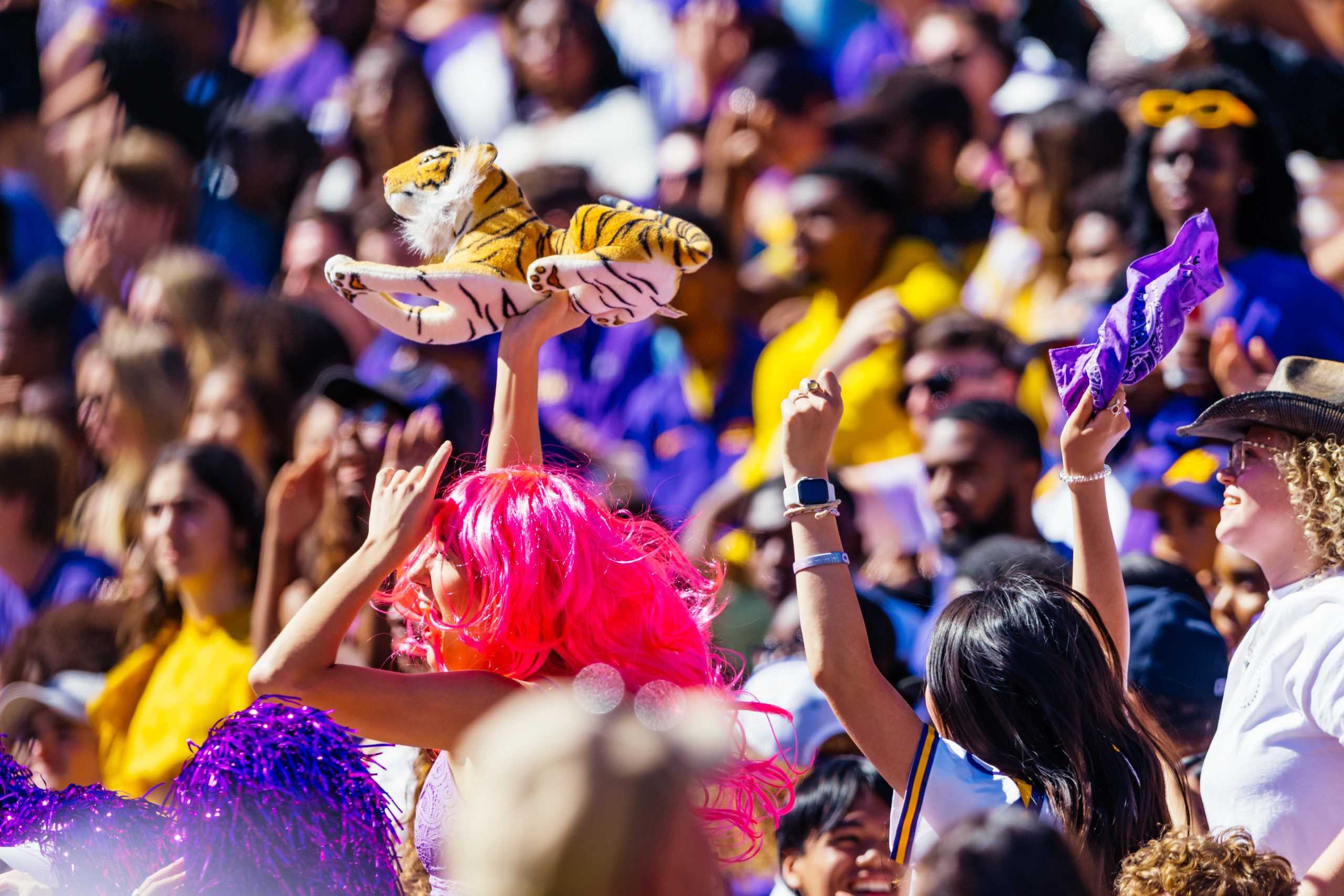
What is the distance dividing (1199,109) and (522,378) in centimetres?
217

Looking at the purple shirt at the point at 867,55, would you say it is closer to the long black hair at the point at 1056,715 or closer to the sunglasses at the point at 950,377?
the sunglasses at the point at 950,377

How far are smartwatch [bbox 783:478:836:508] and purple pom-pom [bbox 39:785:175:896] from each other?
884 mm

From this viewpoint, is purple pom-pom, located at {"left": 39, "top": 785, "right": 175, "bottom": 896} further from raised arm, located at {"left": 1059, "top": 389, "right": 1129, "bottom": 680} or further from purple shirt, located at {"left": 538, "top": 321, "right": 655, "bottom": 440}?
purple shirt, located at {"left": 538, "top": 321, "right": 655, "bottom": 440}

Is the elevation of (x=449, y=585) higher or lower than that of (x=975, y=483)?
higher

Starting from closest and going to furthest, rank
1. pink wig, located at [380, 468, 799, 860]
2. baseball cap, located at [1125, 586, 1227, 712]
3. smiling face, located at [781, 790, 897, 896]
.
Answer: pink wig, located at [380, 468, 799, 860], smiling face, located at [781, 790, 897, 896], baseball cap, located at [1125, 586, 1227, 712]

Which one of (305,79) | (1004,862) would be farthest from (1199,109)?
(305,79)

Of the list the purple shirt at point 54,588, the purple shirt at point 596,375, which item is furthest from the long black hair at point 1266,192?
the purple shirt at point 54,588

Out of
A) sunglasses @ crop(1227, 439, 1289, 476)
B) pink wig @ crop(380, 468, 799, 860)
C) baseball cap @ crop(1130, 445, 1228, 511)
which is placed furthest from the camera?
baseball cap @ crop(1130, 445, 1228, 511)

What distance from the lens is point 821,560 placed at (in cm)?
199

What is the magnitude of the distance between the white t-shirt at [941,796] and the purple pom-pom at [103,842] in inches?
34.9

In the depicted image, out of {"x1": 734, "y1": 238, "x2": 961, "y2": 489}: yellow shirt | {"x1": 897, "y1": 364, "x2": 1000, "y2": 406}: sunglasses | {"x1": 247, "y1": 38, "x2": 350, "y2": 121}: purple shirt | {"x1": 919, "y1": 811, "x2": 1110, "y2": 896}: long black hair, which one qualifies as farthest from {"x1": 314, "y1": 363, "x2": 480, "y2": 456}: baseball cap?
{"x1": 919, "y1": 811, "x2": 1110, "y2": 896}: long black hair

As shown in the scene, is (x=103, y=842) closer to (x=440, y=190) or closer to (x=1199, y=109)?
(x=440, y=190)

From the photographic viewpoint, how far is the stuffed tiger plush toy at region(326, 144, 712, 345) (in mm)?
2320

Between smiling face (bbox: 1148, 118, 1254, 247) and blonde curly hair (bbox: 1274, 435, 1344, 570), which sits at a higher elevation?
blonde curly hair (bbox: 1274, 435, 1344, 570)
